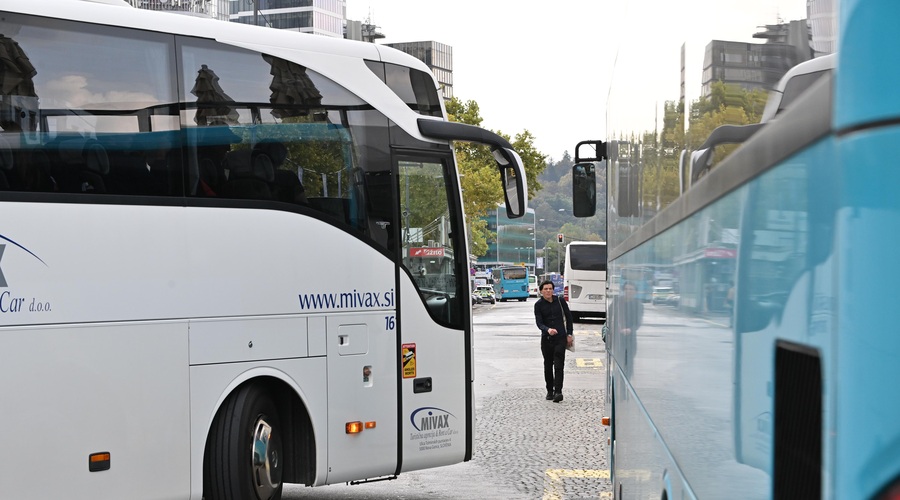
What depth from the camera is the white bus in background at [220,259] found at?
709 cm

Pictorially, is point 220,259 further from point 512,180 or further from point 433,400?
point 512,180

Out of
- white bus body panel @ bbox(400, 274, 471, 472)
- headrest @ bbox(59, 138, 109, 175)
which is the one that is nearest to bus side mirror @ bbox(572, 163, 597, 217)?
white bus body panel @ bbox(400, 274, 471, 472)

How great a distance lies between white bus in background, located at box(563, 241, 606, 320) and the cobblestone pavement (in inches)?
755

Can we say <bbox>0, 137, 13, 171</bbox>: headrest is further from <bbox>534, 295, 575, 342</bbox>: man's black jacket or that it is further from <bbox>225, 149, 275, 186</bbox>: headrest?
<bbox>534, 295, 575, 342</bbox>: man's black jacket

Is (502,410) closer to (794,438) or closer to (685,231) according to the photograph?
(685,231)

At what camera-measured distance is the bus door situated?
9.13 m

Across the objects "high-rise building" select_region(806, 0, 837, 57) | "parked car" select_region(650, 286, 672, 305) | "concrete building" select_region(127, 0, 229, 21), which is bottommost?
"parked car" select_region(650, 286, 672, 305)

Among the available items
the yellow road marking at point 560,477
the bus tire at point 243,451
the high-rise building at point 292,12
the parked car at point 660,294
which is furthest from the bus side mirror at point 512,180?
the high-rise building at point 292,12

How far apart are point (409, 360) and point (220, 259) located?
191cm

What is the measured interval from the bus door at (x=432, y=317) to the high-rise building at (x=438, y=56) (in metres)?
121

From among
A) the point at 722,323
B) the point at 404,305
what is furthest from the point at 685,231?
the point at 404,305

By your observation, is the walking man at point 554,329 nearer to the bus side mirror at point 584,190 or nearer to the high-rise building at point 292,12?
the bus side mirror at point 584,190

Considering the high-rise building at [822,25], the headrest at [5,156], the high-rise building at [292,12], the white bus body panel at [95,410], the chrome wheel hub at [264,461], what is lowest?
the chrome wheel hub at [264,461]

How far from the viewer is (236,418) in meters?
7.96
